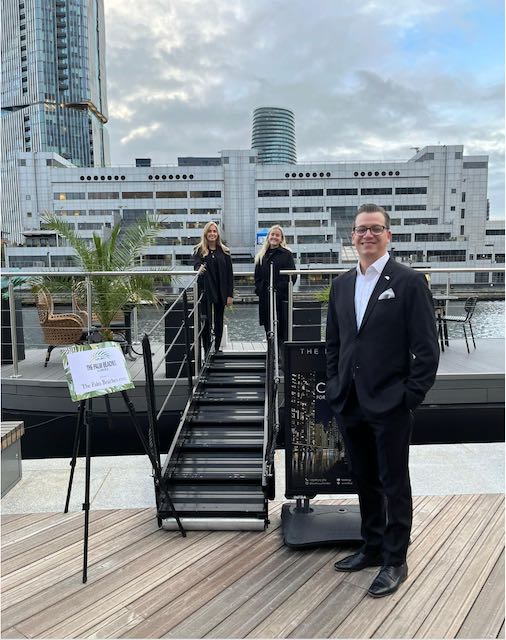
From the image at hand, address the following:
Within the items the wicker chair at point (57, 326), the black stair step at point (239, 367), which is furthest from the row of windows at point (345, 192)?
the black stair step at point (239, 367)

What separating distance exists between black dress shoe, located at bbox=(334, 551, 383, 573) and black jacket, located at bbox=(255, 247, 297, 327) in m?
3.33

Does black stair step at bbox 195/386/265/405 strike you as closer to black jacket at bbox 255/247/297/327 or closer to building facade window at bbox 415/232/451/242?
black jacket at bbox 255/247/297/327

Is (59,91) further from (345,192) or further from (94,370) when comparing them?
(94,370)

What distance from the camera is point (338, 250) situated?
63.5 meters

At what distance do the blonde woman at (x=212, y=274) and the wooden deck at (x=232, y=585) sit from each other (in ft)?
9.38

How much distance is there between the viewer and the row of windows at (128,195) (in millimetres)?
68500

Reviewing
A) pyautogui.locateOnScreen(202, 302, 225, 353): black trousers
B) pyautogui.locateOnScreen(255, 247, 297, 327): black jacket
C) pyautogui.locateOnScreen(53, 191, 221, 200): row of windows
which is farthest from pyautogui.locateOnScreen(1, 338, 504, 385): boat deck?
pyautogui.locateOnScreen(53, 191, 221, 200): row of windows

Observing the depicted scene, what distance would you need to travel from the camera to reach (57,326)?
230 inches

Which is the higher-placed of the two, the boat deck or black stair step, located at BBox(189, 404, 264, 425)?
the boat deck

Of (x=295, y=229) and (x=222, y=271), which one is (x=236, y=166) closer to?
(x=295, y=229)

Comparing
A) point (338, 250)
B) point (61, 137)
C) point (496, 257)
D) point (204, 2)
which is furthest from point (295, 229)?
point (61, 137)

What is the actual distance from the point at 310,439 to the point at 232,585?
0.89 m

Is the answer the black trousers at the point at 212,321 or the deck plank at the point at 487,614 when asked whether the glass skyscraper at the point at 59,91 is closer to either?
the black trousers at the point at 212,321

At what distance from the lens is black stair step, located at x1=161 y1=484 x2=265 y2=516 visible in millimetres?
2766
